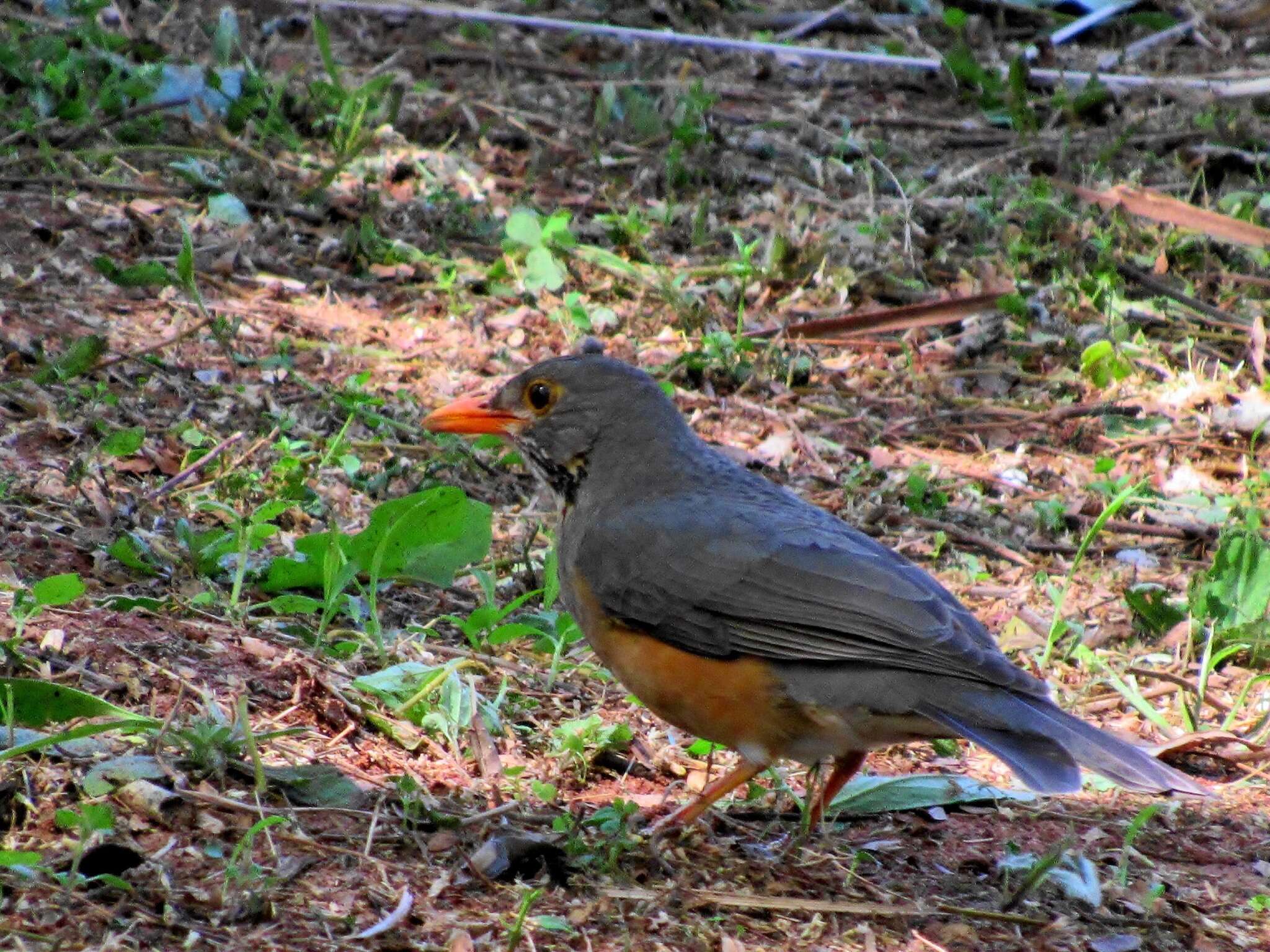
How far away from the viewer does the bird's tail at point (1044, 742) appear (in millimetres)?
4156

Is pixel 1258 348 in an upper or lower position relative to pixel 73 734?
lower

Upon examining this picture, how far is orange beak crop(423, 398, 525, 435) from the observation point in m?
5.42

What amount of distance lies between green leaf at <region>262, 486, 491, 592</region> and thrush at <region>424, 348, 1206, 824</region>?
0.48 m

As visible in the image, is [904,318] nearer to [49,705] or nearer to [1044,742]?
[1044,742]

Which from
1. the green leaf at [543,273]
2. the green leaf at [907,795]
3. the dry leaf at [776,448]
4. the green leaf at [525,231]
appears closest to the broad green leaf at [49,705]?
the green leaf at [907,795]

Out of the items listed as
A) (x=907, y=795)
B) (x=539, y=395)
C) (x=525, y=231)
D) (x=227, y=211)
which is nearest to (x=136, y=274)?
(x=227, y=211)

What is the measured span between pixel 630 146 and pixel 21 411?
4225 millimetres

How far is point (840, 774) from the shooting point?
4770mm

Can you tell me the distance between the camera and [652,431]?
523 cm

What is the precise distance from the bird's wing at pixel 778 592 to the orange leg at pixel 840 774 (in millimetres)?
369

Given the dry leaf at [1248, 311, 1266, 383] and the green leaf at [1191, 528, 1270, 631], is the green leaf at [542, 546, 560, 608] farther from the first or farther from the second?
the dry leaf at [1248, 311, 1266, 383]

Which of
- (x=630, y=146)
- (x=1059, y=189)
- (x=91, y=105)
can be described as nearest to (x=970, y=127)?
(x=1059, y=189)

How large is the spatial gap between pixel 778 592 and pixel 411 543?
4.53 ft

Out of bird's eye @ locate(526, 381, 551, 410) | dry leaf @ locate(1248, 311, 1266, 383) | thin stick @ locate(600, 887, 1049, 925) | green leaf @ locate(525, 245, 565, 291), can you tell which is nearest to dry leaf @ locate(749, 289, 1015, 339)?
green leaf @ locate(525, 245, 565, 291)
